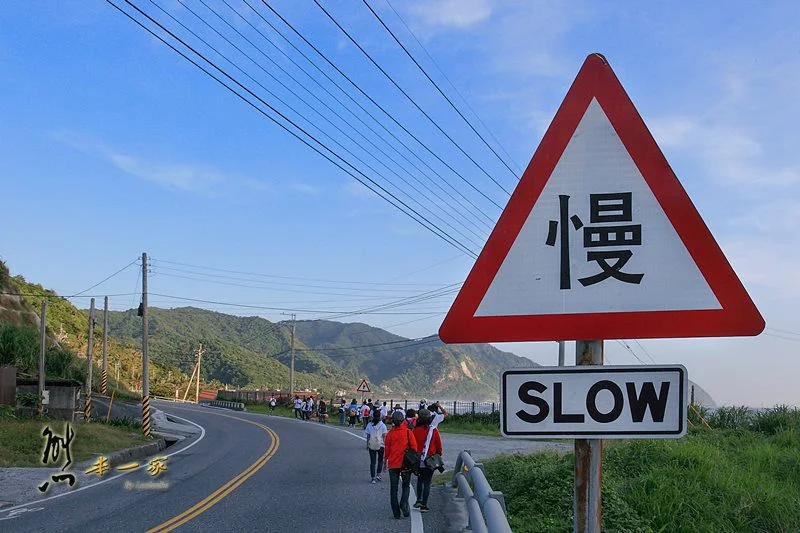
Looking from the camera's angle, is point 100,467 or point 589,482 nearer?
point 589,482

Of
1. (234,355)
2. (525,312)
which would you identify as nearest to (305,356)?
(234,355)

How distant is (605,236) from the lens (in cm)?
262

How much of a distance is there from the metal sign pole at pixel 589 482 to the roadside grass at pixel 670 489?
566 cm

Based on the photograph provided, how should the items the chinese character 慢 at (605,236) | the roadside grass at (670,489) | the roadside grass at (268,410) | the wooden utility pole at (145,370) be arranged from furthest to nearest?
the roadside grass at (268,410), the wooden utility pole at (145,370), the roadside grass at (670,489), the chinese character 慢 at (605,236)

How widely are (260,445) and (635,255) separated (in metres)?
26.7

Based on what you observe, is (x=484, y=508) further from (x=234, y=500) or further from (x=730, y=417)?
(x=730, y=417)

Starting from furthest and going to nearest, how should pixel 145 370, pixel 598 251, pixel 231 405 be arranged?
1. pixel 231 405
2. pixel 145 370
3. pixel 598 251

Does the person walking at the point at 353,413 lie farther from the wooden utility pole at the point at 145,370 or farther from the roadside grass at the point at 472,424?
the wooden utility pole at the point at 145,370

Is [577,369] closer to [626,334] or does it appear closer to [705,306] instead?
[626,334]

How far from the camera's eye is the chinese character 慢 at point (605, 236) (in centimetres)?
259

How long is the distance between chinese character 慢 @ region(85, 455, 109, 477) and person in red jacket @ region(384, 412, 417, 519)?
1012 centimetres

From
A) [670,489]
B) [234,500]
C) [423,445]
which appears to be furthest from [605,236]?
[234,500]

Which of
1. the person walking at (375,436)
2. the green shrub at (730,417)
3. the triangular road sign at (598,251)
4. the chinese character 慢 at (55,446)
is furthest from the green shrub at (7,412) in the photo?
the triangular road sign at (598,251)

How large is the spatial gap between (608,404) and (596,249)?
53 cm
